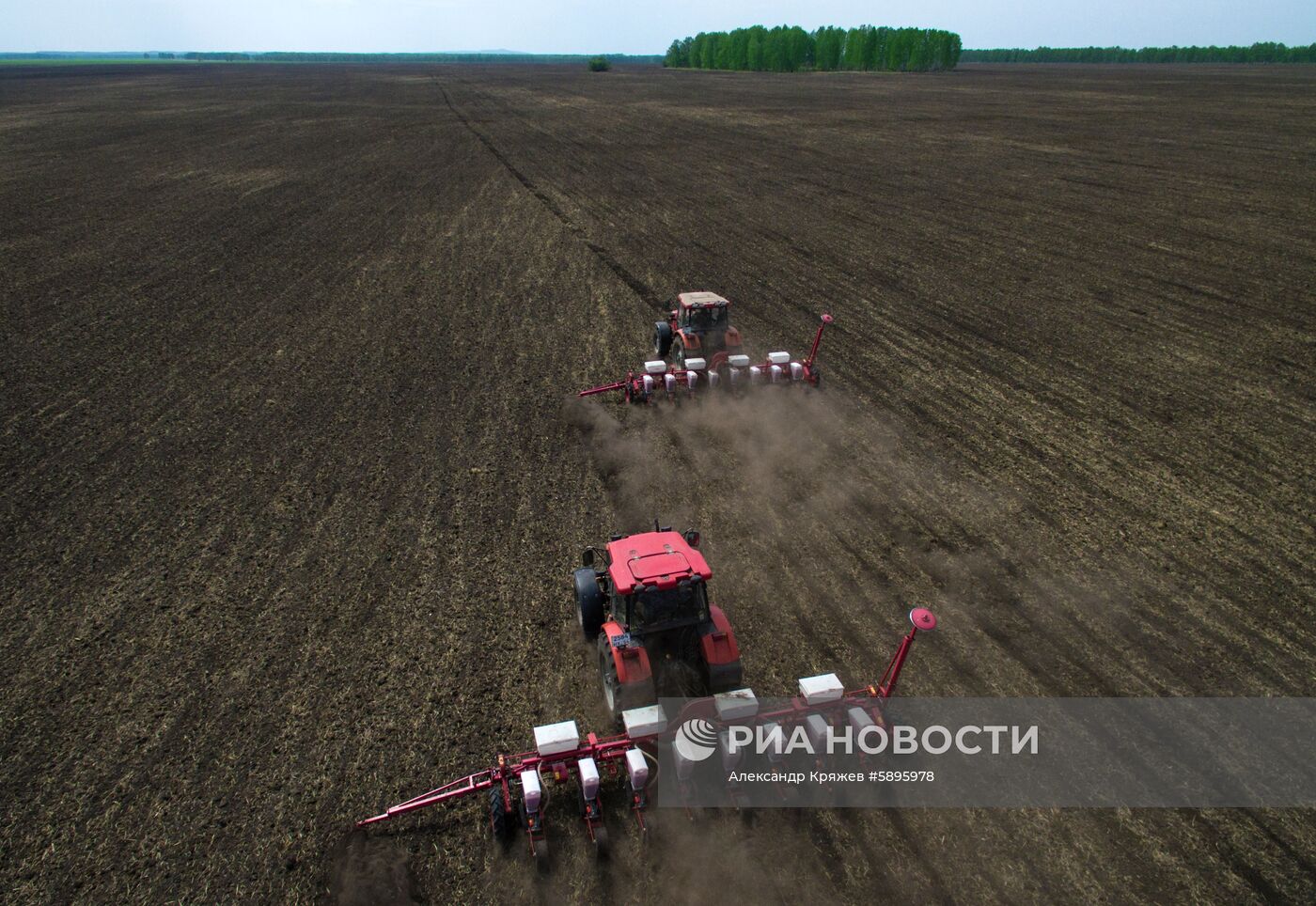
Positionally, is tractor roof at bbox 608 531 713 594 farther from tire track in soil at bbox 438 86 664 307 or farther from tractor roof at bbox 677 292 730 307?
tire track in soil at bbox 438 86 664 307

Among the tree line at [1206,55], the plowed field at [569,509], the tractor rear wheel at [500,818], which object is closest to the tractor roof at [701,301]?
the plowed field at [569,509]

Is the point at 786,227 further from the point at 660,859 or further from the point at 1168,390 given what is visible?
the point at 660,859

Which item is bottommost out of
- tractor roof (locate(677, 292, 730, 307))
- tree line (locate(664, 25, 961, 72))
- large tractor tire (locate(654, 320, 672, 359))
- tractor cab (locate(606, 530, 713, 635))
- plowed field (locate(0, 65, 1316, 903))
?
plowed field (locate(0, 65, 1316, 903))

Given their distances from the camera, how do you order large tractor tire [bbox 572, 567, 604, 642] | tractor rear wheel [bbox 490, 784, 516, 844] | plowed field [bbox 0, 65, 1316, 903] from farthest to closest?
large tractor tire [bbox 572, 567, 604, 642]
plowed field [bbox 0, 65, 1316, 903]
tractor rear wheel [bbox 490, 784, 516, 844]

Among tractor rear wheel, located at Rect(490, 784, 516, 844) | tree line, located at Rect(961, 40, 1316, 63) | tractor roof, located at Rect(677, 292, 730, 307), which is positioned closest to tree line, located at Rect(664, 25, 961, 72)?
tree line, located at Rect(961, 40, 1316, 63)

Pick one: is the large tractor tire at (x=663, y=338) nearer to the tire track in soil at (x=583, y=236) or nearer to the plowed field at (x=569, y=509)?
the plowed field at (x=569, y=509)

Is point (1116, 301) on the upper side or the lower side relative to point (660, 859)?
upper

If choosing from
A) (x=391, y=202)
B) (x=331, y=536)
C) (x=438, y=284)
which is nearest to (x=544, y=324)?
(x=438, y=284)
